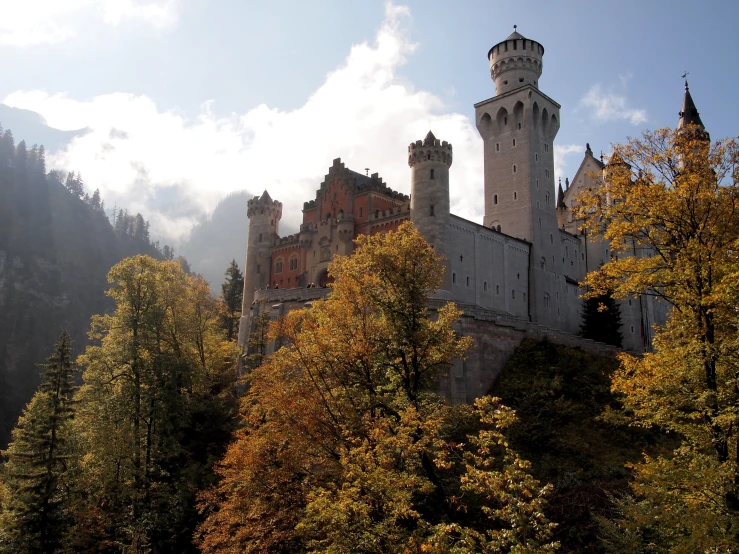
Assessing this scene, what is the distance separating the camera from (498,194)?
2383 inches

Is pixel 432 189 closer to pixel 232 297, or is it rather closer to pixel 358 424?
pixel 358 424

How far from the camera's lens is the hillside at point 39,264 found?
12554 centimetres

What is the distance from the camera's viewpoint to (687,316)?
1642cm

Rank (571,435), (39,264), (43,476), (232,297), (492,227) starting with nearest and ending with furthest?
(43,476) < (571,435) < (492,227) < (232,297) < (39,264)

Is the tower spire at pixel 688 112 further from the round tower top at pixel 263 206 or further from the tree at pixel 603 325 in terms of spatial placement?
the round tower top at pixel 263 206

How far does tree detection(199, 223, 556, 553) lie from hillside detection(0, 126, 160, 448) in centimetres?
8887

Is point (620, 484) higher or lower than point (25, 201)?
lower

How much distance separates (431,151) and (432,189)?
8.87 feet

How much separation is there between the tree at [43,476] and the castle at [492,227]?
16779 mm

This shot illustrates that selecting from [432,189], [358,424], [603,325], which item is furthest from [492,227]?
[358,424]

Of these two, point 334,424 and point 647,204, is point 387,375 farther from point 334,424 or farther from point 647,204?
point 647,204

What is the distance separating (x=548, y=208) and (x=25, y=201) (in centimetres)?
14796

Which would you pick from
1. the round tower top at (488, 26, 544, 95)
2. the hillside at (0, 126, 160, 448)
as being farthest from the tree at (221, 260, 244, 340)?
the hillside at (0, 126, 160, 448)

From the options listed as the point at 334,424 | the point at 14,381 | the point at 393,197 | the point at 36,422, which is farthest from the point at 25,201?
the point at 334,424
